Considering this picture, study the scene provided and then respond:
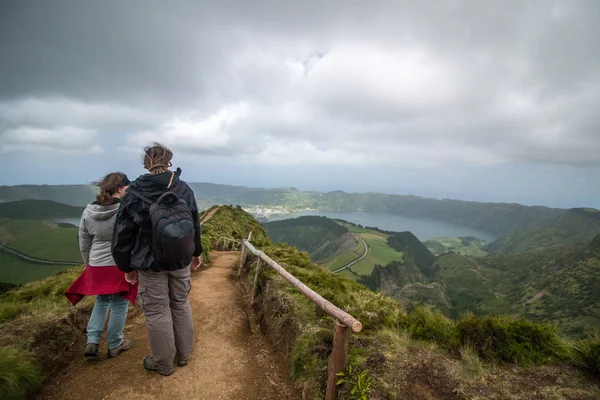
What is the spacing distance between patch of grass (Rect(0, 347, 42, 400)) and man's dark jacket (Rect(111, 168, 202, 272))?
1.54m

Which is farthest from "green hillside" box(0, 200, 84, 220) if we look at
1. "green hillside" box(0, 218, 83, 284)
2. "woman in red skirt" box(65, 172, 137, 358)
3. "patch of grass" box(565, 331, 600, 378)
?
"patch of grass" box(565, 331, 600, 378)

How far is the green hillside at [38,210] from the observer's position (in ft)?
459

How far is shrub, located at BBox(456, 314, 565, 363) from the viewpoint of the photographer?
336 centimetres

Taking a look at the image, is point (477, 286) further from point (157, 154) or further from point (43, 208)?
point (43, 208)

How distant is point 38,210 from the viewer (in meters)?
149

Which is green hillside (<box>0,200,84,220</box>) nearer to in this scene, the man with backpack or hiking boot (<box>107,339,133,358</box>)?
hiking boot (<box>107,339,133,358</box>)

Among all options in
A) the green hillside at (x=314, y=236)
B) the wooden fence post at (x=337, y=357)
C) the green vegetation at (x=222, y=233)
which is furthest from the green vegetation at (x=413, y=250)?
the wooden fence post at (x=337, y=357)

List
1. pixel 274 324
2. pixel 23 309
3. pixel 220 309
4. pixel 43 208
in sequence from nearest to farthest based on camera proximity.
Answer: pixel 23 309 < pixel 274 324 < pixel 220 309 < pixel 43 208

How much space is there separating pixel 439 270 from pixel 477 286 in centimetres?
1925

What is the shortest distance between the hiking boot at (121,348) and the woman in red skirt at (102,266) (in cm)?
20

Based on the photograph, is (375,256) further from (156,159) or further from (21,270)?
(156,159)

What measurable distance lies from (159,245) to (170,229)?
241mm

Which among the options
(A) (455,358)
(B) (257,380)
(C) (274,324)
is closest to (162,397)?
(B) (257,380)

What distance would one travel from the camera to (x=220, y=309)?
6.34 metres
